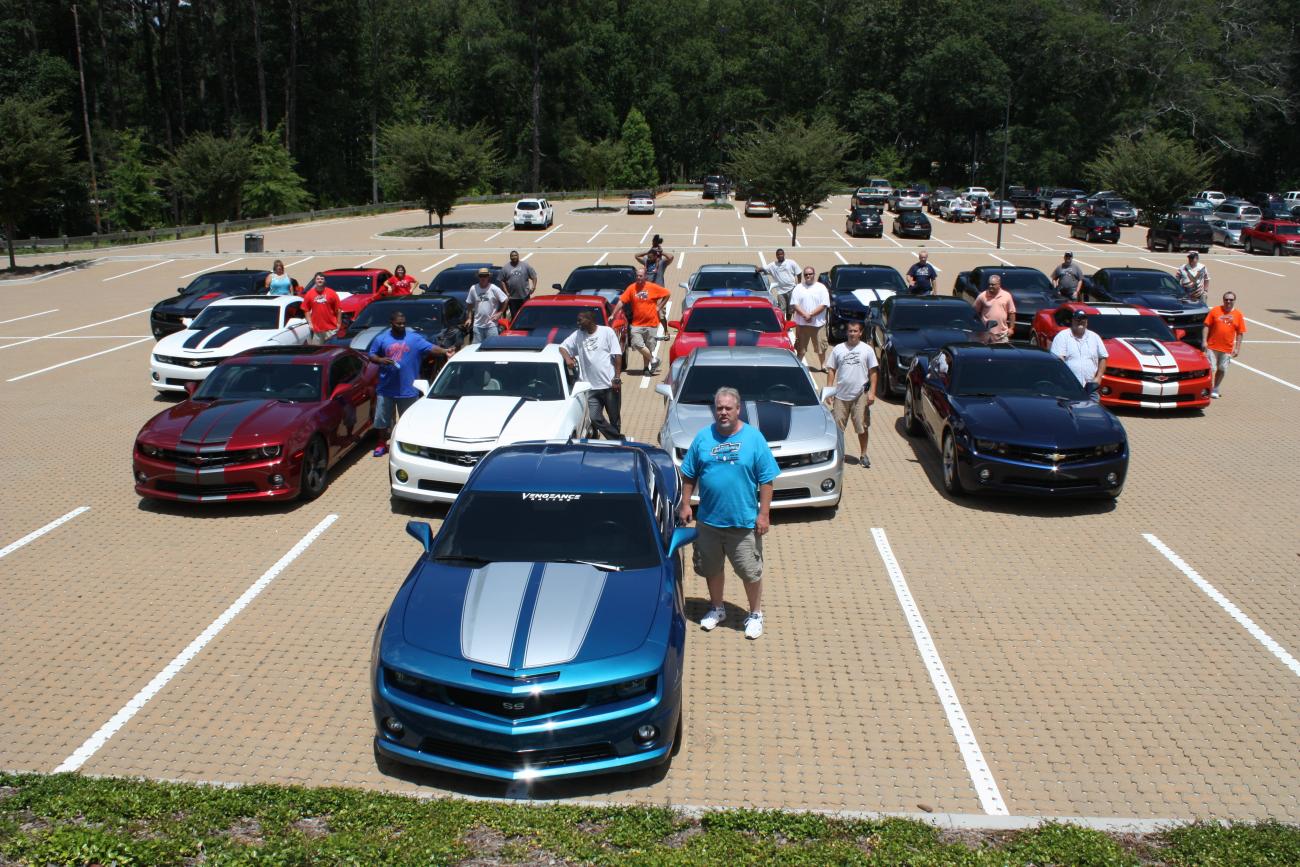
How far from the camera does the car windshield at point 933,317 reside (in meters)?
16.4

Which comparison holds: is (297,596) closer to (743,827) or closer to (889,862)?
(743,827)

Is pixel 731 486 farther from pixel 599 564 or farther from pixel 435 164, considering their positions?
pixel 435 164

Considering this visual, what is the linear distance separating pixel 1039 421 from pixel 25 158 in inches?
1325

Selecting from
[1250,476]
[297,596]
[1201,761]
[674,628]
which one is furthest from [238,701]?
[1250,476]

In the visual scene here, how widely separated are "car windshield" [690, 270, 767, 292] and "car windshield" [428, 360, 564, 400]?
864 cm

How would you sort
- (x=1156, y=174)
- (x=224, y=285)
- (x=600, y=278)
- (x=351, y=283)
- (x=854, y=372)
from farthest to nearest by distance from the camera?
(x=1156, y=174), (x=224, y=285), (x=351, y=283), (x=600, y=278), (x=854, y=372)

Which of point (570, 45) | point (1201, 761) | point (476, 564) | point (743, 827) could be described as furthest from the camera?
point (570, 45)

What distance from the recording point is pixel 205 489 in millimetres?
10156

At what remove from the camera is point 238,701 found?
6586 millimetres

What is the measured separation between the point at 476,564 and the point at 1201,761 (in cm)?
442

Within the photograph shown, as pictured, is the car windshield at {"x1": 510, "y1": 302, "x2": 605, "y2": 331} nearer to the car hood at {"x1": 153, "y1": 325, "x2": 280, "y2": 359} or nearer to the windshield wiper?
the car hood at {"x1": 153, "y1": 325, "x2": 280, "y2": 359}

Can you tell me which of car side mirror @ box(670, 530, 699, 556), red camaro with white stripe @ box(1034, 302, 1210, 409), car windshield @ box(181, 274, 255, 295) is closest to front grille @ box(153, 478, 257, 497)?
car side mirror @ box(670, 530, 699, 556)

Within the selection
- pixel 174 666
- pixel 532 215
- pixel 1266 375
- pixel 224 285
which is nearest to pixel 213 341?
pixel 224 285

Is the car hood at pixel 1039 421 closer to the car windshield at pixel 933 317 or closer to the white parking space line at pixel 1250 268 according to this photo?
the car windshield at pixel 933 317
